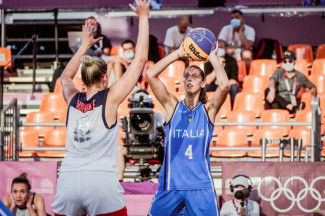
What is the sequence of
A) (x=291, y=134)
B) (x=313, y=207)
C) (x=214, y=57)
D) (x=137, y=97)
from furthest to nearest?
(x=291, y=134), (x=137, y=97), (x=313, y=207), (x=214, y=57)

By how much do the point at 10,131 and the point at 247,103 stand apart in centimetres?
412

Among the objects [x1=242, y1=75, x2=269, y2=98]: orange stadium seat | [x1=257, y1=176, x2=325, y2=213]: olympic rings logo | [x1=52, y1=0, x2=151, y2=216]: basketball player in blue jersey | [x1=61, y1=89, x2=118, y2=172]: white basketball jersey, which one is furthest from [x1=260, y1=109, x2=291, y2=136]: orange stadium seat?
[x1=61, y1=89, x2=118, y2=172]: white basketball jersey

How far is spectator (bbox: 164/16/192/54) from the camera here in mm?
15070

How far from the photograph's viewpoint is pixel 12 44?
1698cm

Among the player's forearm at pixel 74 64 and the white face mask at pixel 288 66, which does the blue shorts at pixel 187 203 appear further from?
the white face mask at pixel 288 66

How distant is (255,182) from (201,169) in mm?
2990

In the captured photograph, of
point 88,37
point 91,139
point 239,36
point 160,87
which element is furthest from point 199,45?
point 239,36

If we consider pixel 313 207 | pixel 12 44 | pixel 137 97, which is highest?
pixel 12 44

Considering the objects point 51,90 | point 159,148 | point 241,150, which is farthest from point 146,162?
point 51,90

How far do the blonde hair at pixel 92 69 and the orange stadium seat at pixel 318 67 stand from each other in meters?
9.41

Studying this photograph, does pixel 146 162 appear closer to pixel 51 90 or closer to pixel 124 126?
pixel 124 126

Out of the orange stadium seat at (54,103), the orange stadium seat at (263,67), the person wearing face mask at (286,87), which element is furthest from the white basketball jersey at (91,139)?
the orange stadium seat at (263,67)

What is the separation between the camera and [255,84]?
13.9 m

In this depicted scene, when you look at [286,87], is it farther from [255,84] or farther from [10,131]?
[10,131]
